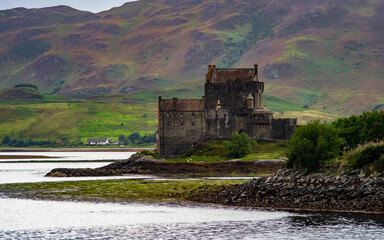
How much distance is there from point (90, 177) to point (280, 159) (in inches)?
1335

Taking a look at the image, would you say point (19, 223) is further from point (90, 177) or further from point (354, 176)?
point (90, 177)

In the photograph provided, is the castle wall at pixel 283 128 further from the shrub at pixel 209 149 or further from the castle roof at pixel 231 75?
the castle roof at pixel 231 75

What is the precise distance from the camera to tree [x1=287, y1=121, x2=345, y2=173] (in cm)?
6881

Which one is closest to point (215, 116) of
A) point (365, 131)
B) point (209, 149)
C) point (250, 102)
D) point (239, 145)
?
point (250, 102)

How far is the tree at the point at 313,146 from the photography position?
68.8 metres

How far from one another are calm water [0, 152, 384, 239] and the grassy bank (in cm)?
719

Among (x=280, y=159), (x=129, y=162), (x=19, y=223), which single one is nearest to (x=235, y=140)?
(x=280, y=159)

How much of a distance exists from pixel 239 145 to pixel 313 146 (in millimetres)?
51968

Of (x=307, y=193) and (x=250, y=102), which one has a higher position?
(x=250, y=102)

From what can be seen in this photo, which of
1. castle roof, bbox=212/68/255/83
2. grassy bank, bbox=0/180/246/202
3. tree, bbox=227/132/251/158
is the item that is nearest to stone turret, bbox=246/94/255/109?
castle roof, bbox=212/68/255/83

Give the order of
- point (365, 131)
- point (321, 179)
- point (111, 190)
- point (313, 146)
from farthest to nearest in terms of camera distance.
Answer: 1. point (111, 190)
2. point (365, 131)
3. point (313, 146)
4. point (321, 179)

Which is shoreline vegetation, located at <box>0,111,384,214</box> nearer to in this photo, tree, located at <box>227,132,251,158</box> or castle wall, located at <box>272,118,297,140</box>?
tree, located at <box>227,132,251,158</box>

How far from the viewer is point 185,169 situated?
4567 inches

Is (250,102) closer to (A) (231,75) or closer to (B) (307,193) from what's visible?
(A) (231,75)
